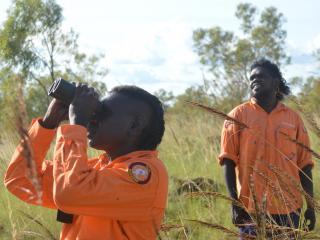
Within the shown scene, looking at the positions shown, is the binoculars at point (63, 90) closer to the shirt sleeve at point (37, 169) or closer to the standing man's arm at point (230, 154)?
the shirt sleeve at point (37, 169)

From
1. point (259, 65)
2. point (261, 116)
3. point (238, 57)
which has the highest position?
point (238, 57)

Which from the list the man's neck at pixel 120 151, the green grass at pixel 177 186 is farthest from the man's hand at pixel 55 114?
the green grass at pixel 177 186

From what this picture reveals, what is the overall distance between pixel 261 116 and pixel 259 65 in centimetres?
44

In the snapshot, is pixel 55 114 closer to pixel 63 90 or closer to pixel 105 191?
pixel 63 90

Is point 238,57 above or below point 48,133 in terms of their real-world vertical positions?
above

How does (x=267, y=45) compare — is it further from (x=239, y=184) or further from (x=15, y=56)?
(x=239, y=184)

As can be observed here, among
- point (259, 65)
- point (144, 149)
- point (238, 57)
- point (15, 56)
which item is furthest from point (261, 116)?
point (238, 57)

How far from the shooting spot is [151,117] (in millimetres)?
2496

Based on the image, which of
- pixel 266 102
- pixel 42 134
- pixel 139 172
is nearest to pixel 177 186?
pixel 266 102

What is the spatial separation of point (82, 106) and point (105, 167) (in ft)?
0.86

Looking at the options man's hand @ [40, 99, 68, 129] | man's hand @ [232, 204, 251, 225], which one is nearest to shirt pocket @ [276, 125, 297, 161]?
man's hand @ [232, 204, 251, 225]

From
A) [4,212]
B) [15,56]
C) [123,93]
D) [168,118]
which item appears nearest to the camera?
[123,93]

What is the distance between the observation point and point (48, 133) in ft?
8.41

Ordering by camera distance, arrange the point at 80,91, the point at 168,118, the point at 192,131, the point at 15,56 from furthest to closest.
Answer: the point at 15,56, the point at 168,118, the point at 192,131, the point at 80,91
